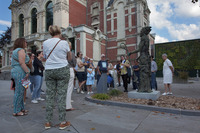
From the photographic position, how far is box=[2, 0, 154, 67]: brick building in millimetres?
20688

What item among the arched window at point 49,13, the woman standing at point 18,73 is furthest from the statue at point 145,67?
the arched window at point 49,13

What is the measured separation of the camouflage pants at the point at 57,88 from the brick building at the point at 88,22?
1665 cm

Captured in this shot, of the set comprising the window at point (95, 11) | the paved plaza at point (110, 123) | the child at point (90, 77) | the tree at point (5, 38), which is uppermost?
the window at point (95, 11)

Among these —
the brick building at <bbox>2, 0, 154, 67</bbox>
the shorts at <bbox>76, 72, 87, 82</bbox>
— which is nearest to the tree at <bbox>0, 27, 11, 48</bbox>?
the brick building at <bbox>2, 0, 154, 67</bbox>

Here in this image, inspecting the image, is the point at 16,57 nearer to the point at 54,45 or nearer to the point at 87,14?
the point at 54,45

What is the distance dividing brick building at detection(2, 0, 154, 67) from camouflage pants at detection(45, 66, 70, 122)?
1665 cm

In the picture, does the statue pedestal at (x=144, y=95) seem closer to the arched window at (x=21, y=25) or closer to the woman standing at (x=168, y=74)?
the woman standing at (x=168, y=74)

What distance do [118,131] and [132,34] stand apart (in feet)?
70.1

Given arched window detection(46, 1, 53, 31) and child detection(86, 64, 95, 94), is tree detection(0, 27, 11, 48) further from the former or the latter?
child detection(86, 64, 95, 94)

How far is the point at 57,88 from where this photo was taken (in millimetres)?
2826

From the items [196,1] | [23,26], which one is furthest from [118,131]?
[23,26]

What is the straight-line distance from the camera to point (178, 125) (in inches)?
118

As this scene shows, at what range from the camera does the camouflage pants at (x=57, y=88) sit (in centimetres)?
275

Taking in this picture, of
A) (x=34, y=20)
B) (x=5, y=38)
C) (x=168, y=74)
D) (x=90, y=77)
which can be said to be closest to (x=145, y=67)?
(x=168, y=74)
